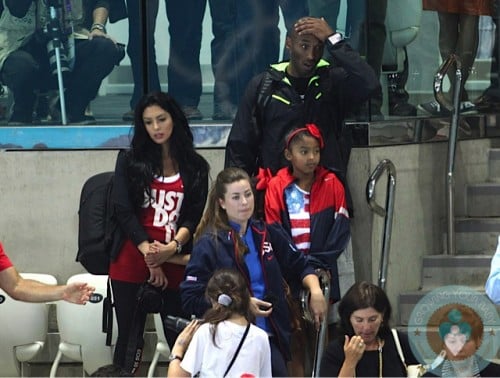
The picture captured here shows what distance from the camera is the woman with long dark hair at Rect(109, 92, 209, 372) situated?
28.6ft

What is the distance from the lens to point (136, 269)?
8.84 m

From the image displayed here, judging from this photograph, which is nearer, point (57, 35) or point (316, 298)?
point (316, 298)

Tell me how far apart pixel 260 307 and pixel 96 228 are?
1589mm

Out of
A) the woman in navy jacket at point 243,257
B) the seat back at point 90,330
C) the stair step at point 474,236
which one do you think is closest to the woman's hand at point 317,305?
the woman in navy jacket at point 243,257

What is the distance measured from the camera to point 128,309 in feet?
29.0

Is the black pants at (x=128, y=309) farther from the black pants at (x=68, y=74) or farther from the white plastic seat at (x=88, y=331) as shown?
the black pants at (x=68, y=74)

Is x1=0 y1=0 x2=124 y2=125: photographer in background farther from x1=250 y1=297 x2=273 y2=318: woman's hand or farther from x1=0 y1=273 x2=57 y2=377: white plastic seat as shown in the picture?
x1=250 y1=297 x2=273 y2=318: woman's hand

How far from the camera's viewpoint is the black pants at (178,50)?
10281 millimetres

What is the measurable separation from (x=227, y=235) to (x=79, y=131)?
8.42 feet

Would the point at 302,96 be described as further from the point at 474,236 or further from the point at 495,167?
the point at 495,167

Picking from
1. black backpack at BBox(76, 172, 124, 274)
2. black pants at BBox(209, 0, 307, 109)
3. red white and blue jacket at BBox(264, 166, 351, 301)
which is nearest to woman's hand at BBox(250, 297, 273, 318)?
red white and blue jacket at BBox(264, 166, 351, 301)

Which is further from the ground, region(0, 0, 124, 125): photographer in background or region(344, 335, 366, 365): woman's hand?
region(0, 0, 124, 125): photographer in background

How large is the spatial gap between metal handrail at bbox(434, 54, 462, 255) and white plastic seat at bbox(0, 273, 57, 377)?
8.42ft

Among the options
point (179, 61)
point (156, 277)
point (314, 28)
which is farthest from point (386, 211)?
point (179, 61)
